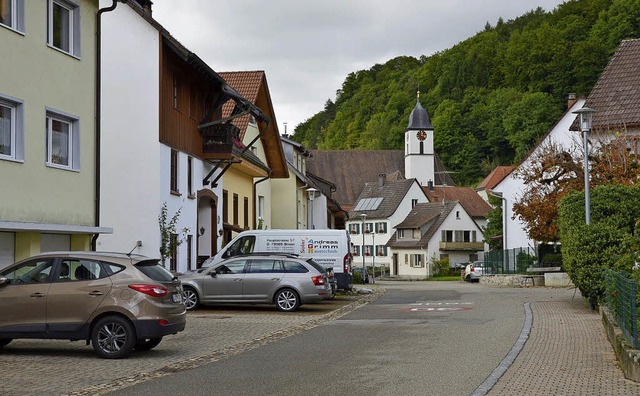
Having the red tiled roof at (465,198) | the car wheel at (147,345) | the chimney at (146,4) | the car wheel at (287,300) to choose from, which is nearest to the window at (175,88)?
the chimney at (146,4)

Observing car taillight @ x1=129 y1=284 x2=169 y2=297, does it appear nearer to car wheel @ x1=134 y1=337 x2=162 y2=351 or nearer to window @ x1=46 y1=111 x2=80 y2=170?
car wheel @ x1=134 y1=337 x2=162 y2=351

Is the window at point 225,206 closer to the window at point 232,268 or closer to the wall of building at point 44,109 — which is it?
the window at point 232,268

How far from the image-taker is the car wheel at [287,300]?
2442 cm

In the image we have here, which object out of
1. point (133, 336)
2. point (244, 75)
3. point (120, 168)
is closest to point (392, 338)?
point (133, 336)

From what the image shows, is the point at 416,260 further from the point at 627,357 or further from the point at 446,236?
the point at 627,357

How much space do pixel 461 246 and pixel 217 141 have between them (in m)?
63.6

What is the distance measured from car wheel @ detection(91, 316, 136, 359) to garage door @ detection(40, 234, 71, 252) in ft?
20.2

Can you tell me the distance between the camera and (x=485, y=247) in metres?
95.5

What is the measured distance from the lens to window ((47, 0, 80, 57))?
20.0 meters

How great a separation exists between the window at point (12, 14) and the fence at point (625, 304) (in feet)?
40.8

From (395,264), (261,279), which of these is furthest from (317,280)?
(395,264)

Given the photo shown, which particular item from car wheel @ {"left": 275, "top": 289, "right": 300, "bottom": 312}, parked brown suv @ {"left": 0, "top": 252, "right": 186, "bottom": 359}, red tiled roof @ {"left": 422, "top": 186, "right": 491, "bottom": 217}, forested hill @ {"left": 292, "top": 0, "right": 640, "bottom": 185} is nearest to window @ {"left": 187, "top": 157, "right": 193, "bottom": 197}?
car wheel @ {"left": 275, "top": 289, "right": 300, "bottom": 312}

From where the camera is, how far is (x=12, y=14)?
18578 millimetres

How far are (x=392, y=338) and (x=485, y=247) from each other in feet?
261
